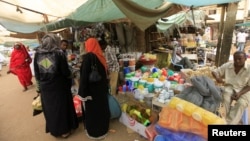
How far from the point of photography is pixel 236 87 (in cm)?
281

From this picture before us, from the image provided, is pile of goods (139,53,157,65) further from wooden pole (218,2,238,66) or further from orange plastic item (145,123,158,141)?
orange plastic item (145,123,158,141)

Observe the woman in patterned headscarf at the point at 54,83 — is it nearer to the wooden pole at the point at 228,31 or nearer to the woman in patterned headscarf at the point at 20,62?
the wooden pole at the point at 228,31

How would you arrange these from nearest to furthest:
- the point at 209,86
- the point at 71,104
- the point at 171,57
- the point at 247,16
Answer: the point at 209,86 → the point at 71,104 → the point at 171,57 → the point at 247,16

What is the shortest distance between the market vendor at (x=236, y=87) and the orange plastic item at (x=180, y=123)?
1.45m

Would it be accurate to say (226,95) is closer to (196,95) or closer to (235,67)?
(235,67)

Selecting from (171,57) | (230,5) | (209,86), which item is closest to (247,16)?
(171,57)

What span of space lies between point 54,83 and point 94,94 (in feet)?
2.14

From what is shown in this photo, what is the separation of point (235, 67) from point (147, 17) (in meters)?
1.74

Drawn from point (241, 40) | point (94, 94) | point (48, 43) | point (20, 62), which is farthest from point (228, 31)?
point (241, 40)

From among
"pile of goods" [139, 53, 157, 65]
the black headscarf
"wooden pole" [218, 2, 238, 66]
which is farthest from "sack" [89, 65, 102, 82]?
"wooden pole" [218, 2, 238, 66]

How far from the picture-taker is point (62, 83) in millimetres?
2818

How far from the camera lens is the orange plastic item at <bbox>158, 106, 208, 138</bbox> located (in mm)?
1706

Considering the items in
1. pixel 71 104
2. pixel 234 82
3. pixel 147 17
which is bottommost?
pixel 71 104

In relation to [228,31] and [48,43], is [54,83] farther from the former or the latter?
[228,31]
